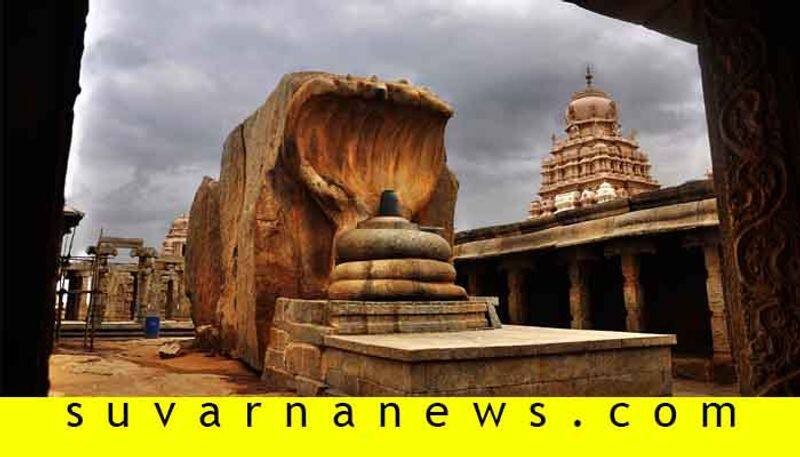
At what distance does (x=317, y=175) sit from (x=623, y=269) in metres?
5.70

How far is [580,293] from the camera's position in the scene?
10508 mm

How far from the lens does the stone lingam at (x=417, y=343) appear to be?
13.8ft

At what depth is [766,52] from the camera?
1843 mm

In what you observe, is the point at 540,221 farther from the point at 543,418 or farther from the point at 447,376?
the point at 543,418

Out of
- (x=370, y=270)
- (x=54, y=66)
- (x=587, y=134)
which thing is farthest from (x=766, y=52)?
(x=587, y=134)

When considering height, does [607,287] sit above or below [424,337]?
above

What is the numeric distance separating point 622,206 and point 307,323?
21.7ft

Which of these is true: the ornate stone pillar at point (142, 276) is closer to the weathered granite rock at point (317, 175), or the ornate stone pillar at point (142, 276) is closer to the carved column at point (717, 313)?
the weathered granite rock at point (317, 175)

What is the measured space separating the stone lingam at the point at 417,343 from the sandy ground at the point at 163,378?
62cm

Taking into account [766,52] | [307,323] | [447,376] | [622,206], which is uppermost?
[622,206]

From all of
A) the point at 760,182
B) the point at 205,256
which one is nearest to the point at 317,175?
the point at 205,256

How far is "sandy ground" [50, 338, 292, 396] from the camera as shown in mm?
5598

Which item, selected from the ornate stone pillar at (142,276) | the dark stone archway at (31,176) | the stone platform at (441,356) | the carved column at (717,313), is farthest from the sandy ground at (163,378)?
the ornate stone pillar at (142,276)

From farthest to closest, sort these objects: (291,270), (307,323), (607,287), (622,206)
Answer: (607,287), (622,206), (291,270), (307,323)
